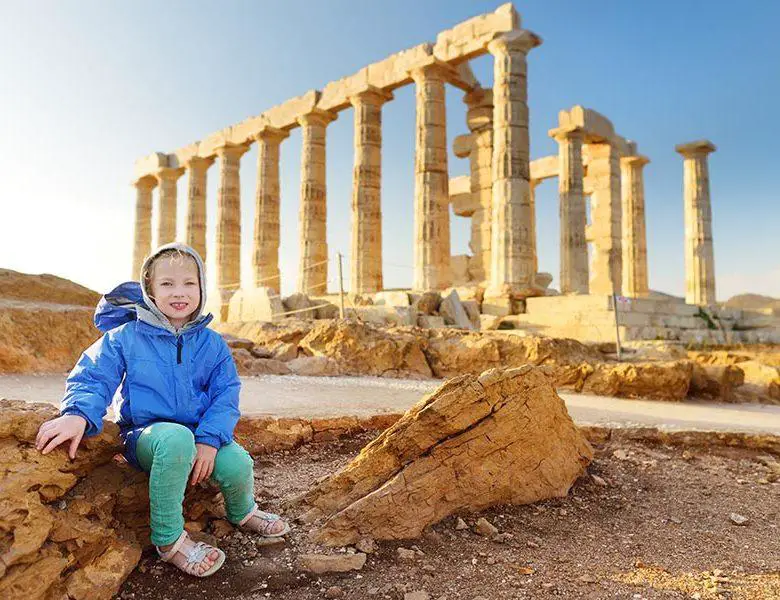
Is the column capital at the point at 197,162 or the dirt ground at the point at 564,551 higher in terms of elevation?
the column capital at the point at 197,162

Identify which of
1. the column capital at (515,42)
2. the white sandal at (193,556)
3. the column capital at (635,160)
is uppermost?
the column capital at (515,42)

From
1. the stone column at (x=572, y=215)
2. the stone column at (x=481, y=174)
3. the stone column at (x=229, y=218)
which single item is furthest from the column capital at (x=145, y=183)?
the stone column at (x=572, y=215)

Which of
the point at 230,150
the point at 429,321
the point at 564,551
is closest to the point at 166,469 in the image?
the point at 564,551

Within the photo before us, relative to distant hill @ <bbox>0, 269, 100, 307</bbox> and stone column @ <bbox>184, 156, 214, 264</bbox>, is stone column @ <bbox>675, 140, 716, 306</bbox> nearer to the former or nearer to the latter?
stone column @ <bbox>184, 156, 214, 264</bbox>

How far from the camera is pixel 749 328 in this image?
1888cm

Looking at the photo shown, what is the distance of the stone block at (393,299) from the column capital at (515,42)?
25.1 ft

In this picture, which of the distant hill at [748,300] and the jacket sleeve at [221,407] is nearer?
the jacket sleeve at [221,407]

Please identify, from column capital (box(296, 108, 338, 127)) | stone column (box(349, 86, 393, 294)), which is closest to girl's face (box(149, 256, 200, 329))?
stone column (box(349, 86, 393, 294))

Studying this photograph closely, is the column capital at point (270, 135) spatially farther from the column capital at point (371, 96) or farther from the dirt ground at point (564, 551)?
the dirt ground at point (564, 551)

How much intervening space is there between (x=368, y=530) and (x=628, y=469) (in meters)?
2.38

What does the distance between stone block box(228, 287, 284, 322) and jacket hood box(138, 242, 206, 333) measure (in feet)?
38.5

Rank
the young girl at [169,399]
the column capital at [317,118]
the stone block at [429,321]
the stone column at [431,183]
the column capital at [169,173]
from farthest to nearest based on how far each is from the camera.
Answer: the column capital at [169,173], the column capital at [317,118], the stone column at [431,183], the stone block at [429,321], the young girl at [169,399]

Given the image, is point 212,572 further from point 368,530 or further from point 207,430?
point 368,530

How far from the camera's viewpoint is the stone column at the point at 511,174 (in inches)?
675
